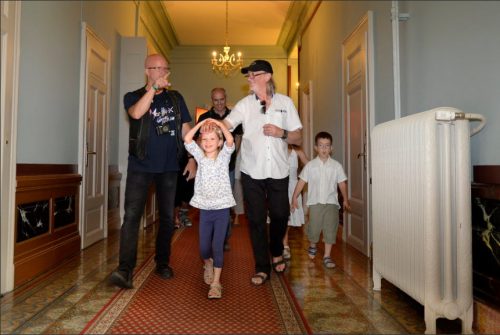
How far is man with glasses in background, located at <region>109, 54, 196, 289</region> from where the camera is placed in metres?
2.50

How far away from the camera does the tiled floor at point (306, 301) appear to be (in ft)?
6.22

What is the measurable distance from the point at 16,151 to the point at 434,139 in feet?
7.85

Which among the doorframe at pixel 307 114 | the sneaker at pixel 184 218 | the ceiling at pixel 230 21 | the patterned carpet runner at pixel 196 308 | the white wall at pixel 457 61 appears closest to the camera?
the patterned carpet runner at pixel 196 308

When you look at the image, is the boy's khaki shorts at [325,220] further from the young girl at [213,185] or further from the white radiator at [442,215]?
the white radiator at [442,215]

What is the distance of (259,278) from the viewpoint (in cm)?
262

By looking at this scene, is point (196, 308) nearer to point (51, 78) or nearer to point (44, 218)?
point (44, 218)

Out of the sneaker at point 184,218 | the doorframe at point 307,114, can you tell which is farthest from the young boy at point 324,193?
the doorframe at point 307,114

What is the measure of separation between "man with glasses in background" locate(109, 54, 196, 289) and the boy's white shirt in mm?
1132

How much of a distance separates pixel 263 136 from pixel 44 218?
1.74 m

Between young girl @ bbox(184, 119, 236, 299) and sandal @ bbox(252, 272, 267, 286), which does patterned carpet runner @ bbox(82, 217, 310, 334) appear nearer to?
sandal @ bbox(252, 272, 267, 286)

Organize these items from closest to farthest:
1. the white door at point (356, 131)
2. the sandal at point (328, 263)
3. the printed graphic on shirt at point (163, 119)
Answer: the printed graphic on shirt at point (163, 119)
the sandal at point (328, 263)
the white door at point (356, 131)

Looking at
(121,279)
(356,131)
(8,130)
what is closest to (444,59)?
(356,131)

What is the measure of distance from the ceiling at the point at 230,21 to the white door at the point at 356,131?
326 centimetres

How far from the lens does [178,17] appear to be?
762 centimetres
